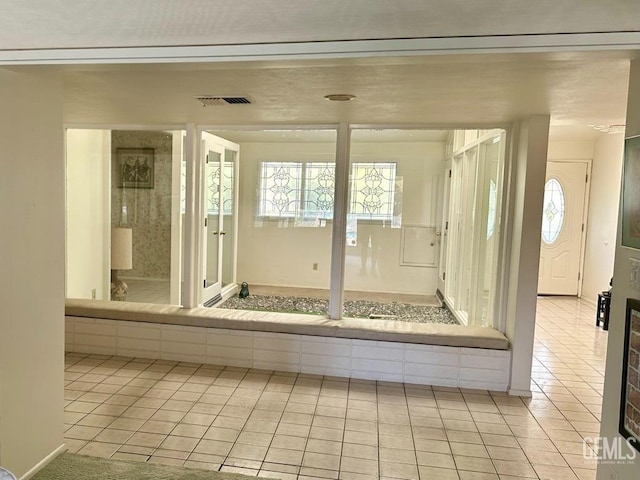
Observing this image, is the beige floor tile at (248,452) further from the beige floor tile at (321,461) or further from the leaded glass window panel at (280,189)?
the leaded glass window panel at (280,189)

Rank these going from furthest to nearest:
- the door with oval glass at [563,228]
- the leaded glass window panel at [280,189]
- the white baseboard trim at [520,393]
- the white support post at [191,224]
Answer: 1. the door with oval glass at [563,228]
2. the leaded glass window panel at [280,189]
3. the white support post at [191,224]
4. the white baseboard trim at [520,393]

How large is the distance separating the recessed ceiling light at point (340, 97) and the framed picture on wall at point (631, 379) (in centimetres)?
185

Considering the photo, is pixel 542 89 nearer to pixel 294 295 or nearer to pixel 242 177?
pixel 294 295

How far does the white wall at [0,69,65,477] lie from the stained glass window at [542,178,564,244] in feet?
22.5

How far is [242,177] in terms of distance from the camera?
16.9 ft

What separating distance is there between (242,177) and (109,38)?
3.45m

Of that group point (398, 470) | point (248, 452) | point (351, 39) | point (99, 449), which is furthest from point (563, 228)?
point (99, 449)

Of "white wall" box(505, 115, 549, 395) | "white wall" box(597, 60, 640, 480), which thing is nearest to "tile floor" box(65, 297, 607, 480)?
"white wall" box(505, 115, 549, 395)

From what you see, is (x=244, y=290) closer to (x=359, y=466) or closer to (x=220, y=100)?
(x=220, y=100)

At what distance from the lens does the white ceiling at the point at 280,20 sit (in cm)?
145

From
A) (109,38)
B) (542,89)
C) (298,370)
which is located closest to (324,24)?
(109,38)

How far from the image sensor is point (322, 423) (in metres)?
2.80

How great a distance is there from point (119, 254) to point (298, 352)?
2376mm

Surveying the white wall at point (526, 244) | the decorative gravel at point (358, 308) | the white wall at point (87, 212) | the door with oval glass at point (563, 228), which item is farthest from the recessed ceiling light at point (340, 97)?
the door with oval glass at point (563, 228)
